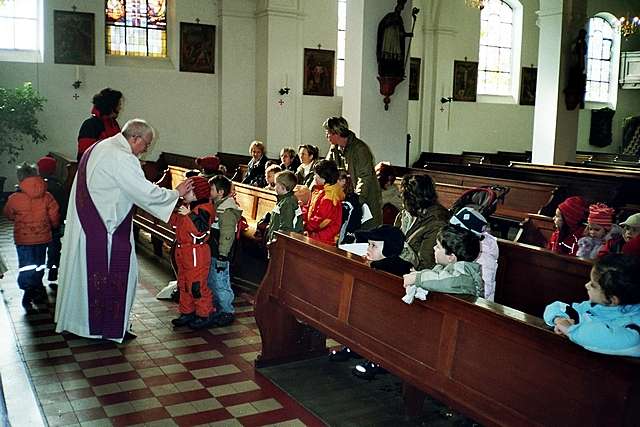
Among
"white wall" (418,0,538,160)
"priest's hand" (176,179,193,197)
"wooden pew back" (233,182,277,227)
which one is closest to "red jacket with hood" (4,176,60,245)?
"priest's hand" (176,179,193,197)

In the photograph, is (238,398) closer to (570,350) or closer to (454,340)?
(454,340)

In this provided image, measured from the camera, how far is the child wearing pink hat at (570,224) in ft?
19.2

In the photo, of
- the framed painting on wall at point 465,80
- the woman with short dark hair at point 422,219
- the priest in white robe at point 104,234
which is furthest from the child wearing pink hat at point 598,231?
the framed painting on wall at point 465,80

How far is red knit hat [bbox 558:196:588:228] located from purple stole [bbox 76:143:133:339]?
376cm

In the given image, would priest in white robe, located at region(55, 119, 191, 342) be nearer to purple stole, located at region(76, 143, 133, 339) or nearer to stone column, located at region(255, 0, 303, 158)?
purple stole, located at region(76, 143, 133, 339)

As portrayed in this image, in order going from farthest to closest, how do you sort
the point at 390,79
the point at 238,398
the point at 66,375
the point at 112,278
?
the point at 390,79 → the point at 112,278 → the point at 66,375 → the point at 238,398

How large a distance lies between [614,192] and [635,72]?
15702 mm

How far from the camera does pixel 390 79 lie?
35.9ft

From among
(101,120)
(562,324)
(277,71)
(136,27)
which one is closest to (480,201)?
(562,324)

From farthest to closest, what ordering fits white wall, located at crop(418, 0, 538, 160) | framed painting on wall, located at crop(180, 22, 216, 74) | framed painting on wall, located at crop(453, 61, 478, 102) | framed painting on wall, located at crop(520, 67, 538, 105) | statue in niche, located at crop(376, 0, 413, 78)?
framed painting on wall, located at crop(520, 67, 538, 105) → framed painting on wall, located at crop(453, 61, 478, 102) → white wall, located at crop(418, 0, 538, 160) → framed painting on wall, located at crop(180, 22, 216, 74) → statue in niche, located at crop(376, 0, 413, 78)

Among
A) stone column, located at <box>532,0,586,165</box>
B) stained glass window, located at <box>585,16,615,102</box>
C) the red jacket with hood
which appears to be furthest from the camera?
stained glass window, located at <box>585,16,615,102</box>

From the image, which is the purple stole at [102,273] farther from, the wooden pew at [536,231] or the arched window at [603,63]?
the arched window at [603,63]

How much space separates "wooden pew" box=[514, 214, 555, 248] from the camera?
24.0 ft

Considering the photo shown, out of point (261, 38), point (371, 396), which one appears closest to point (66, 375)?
point (371, 396)
